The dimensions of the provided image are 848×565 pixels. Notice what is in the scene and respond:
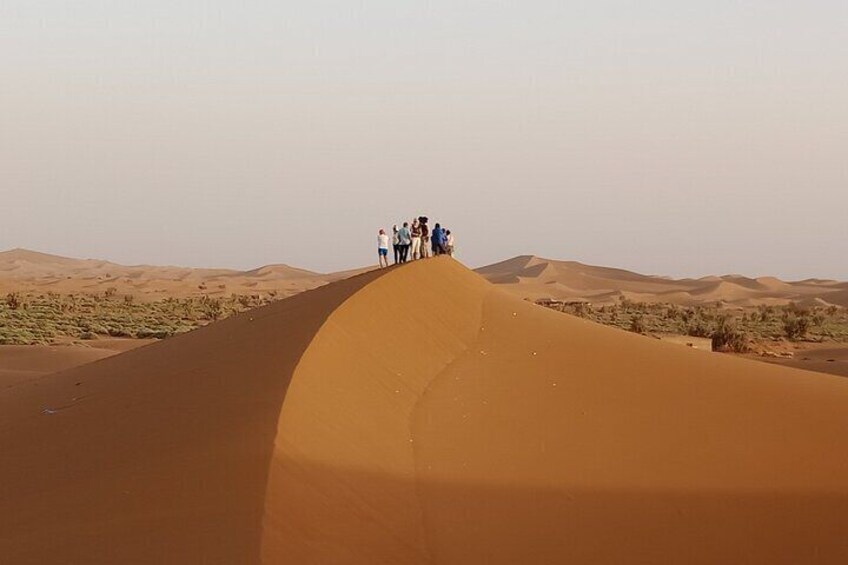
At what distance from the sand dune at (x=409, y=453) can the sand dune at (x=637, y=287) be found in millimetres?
63937

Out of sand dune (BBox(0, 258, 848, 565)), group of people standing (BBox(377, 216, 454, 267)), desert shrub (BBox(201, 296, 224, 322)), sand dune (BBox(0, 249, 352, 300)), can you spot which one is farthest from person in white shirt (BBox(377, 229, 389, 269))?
Result: sand dune (BBox(0, 249, 352, 300))

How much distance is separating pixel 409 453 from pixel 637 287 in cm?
11568

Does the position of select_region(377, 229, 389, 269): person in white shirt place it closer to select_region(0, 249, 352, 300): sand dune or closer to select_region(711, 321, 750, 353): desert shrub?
select_region(711, 321, 750, 353): desert shrub

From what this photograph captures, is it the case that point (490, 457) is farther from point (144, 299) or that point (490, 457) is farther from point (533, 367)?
point (144, 299)

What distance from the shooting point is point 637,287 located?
122000 mm

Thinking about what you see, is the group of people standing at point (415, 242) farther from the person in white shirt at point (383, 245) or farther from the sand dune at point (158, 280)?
the sand dune at point (158, 280)

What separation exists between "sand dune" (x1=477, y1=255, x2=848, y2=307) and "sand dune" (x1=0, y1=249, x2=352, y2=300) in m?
22.2

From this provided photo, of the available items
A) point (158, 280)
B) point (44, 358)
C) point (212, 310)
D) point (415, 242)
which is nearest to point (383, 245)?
point (415, 242)

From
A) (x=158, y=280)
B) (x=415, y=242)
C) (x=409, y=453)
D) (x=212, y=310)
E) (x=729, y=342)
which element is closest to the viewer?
(x=409, y=453)

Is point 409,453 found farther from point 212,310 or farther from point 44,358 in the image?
point 212,310

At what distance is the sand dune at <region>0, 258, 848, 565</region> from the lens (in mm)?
7246

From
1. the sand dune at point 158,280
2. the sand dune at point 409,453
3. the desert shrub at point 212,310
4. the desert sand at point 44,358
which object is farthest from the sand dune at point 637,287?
the sand dune at point 409,453

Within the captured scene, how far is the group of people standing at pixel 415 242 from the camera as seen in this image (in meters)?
22.3

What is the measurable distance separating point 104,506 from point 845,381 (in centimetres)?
1182
